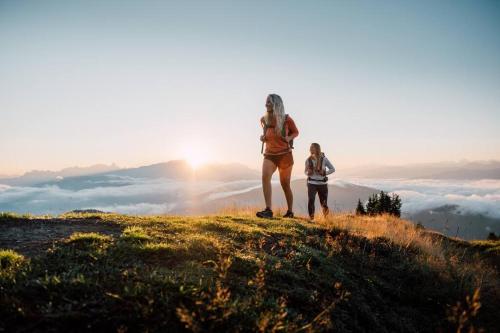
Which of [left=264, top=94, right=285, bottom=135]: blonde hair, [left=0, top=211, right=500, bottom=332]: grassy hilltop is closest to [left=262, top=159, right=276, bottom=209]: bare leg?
[left=264, top=94, right=285, bottom=135]: blonde hair

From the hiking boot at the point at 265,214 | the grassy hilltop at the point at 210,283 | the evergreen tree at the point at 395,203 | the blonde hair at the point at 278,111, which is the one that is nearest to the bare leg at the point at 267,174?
the hiking boot at the point at 265,214

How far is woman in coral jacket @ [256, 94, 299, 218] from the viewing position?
34.9ft

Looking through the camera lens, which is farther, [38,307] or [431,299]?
[431,299]

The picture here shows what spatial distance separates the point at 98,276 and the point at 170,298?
95cm

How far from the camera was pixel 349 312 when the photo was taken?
4359 mm

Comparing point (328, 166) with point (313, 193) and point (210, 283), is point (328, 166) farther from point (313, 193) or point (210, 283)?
point (210, 283)

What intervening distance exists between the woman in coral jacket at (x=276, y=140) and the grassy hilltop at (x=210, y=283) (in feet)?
8.25

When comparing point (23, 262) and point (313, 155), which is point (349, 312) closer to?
point (23, 262)

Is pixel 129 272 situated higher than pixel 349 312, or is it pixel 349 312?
pixel 129 272

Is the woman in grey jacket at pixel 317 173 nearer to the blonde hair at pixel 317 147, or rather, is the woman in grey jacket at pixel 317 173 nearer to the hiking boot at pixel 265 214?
the blonde hair at pixel 317 147

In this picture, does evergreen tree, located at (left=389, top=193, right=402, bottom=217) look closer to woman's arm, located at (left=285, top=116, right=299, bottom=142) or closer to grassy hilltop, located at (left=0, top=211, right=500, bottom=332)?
woman's arm, located at (left=285, top=116, right=299, bottom=142)

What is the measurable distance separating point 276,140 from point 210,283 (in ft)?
24.4

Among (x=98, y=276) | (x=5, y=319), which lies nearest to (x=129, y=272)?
(x=98, y=276)

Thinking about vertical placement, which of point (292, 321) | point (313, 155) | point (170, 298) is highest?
point (313, 155)
